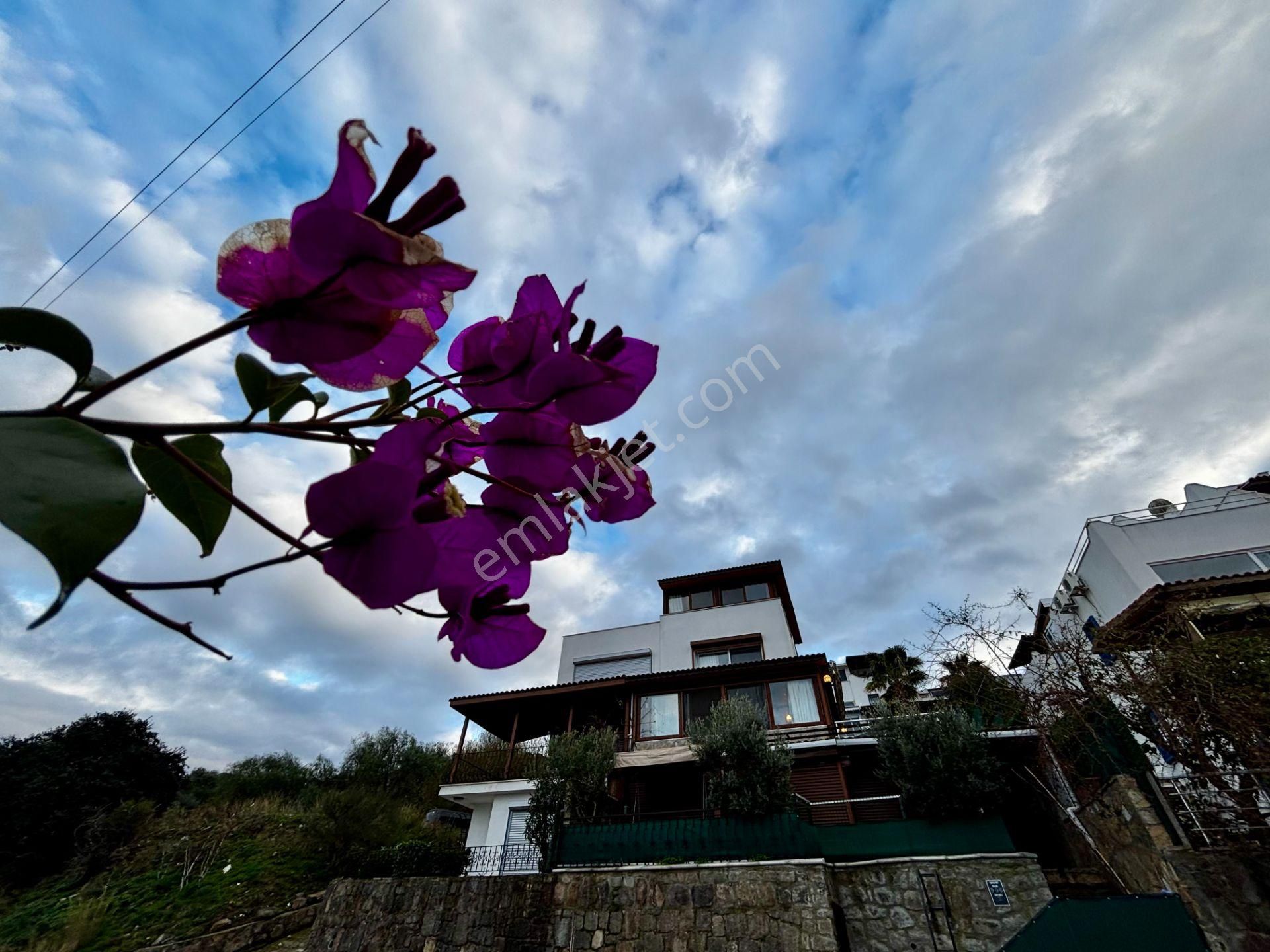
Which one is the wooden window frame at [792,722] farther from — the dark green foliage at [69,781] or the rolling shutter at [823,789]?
the dark green foliage at [69,781]

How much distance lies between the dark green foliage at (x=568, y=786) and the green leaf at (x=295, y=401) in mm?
9291

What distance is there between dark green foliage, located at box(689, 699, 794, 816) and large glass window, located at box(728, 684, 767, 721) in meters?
1.59

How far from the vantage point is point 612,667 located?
1354cm

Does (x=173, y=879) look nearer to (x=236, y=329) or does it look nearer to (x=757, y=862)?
(x=757, y=862)

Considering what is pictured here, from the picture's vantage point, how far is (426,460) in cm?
46

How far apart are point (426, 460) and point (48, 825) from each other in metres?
17.9

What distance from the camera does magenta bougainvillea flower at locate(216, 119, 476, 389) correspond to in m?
0.35

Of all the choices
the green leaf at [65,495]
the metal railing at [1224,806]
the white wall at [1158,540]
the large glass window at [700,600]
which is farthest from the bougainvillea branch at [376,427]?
the large glass window at [700,600]

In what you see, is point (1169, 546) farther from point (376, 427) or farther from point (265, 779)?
point (265, 779)

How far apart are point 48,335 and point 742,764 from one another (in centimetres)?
888

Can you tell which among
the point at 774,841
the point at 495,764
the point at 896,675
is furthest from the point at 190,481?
the point at 896,675

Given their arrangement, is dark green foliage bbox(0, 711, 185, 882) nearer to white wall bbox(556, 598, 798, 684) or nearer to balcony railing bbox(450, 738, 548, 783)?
balcony railing bbox(450, 738, 548, 783)

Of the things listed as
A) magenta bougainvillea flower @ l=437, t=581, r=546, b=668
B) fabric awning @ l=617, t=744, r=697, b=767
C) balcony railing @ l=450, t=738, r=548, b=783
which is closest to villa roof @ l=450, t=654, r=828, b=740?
balcony railing @ l=450, t=738, r=548, b=783

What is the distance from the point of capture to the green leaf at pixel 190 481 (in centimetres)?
46
